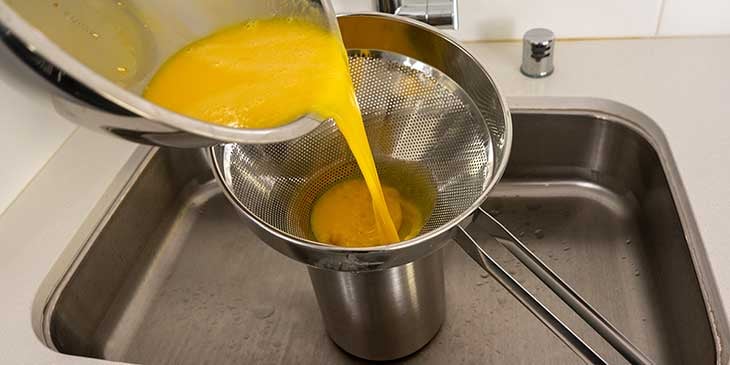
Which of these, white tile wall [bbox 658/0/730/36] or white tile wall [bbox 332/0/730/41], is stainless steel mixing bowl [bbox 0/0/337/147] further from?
white tile wall [bbox 658/0/730/36]

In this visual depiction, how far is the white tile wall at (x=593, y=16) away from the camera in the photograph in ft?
2.61

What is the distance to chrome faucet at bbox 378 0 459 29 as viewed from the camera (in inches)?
29.4

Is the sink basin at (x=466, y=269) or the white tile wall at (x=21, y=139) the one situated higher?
the white tile wall at (x=21, y=139)

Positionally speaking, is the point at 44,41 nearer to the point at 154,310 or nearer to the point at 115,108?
the point at 115,108

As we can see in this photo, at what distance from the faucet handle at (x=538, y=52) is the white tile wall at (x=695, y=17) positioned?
15 centimetres

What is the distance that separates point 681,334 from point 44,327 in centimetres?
60

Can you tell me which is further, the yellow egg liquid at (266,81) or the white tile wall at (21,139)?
the white tile wall at (21,139)

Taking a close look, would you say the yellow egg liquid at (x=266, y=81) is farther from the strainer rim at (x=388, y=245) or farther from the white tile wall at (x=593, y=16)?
A: the white tile wall at (x=593, y=16)

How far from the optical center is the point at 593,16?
0.81 metres

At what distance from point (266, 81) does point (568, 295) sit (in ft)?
0.97

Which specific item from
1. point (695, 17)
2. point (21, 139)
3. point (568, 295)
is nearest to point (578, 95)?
point (695, 17)

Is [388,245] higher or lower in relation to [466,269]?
higher

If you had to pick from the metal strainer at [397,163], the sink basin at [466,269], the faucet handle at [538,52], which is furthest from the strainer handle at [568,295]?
the faucet handle at [538,52]

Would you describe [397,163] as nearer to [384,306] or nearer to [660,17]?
[384,306]
